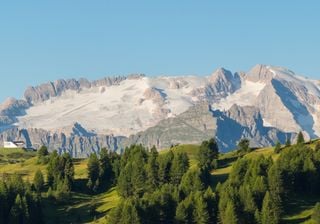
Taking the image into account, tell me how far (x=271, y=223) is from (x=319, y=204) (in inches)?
519

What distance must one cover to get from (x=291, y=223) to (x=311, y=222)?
5.62 m

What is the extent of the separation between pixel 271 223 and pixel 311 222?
33.2 feet

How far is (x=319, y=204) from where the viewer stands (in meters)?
198

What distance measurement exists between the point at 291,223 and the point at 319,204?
8763 millimetres

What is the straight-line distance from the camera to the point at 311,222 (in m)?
196

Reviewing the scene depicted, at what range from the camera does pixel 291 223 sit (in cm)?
19975

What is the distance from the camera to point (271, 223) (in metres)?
199

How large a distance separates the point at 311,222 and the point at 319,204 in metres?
5.17
